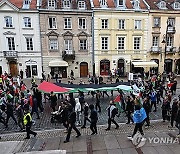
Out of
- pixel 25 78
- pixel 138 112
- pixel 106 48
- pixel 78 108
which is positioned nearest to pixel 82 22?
pixel 106 48

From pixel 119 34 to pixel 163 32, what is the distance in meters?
7.37

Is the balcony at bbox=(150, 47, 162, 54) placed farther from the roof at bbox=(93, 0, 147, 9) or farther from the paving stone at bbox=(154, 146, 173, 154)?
the paving stone at bbox=(154, 146, 173, 154)

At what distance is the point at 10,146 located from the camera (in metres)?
8.42

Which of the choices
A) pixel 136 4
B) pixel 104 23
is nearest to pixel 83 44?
pixel 104 23

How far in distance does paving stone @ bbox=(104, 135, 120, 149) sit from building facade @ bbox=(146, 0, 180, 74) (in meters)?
24.2

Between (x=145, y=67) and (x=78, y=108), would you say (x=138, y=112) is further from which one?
(x=145, y=67)

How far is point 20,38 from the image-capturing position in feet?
90.1

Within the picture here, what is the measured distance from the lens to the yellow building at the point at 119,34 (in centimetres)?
2878

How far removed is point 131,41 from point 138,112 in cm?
2322

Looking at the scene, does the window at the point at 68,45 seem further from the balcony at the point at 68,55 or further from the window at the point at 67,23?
the window at the point at 67,23

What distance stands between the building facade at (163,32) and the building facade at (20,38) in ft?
58.1

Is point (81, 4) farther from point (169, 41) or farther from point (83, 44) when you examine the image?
point (169, 41)

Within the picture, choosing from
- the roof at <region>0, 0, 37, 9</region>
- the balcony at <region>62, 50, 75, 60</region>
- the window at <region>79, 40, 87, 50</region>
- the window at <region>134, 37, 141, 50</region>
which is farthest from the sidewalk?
the roof at <region>0, 0, 37, 9</region>

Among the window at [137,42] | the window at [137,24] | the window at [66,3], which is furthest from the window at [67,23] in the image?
the window at [137,42]
